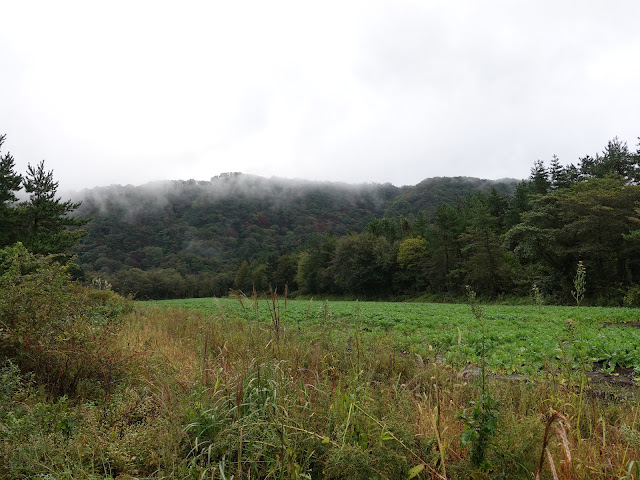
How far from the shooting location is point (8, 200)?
24109mm

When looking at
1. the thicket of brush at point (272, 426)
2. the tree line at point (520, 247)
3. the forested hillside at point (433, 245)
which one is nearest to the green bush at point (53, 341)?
the thicket of brush at point (272, 426)

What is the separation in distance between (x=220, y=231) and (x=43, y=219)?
111156mm

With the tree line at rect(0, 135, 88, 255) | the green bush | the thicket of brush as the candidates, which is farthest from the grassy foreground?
the tree line at rect(0, 135, 88, 255)

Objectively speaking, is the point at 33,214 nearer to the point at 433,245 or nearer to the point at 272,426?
the point at 272,426

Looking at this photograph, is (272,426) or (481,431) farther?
(272,426)

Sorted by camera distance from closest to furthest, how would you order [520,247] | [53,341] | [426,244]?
1. [53,341]
2. [520,247]
3. [426,244]

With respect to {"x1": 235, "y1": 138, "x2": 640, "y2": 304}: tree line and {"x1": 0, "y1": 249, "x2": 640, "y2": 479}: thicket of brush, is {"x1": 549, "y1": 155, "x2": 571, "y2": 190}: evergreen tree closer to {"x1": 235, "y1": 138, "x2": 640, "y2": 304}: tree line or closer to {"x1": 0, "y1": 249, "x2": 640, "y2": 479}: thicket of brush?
{"x1": 235, "y1": 138, "x2": 640, "y2": 304}: tree line

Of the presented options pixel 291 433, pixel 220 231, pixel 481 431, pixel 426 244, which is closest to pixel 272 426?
pixel 291 433

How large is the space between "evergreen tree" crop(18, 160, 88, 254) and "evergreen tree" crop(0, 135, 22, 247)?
51cm

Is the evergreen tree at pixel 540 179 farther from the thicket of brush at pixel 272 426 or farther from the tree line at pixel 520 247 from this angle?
the thicket of brush at pixel 272 426

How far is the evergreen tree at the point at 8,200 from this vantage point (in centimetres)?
2247

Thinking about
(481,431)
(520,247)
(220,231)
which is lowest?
(481,431)

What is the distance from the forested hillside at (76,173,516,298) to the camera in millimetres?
78750

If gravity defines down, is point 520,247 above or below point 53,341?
above
